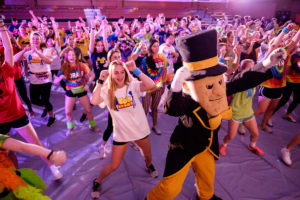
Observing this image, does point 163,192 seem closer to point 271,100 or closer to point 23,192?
point 23,192

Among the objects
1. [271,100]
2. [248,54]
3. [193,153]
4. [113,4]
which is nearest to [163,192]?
[193,153]

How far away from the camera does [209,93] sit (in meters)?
1.82

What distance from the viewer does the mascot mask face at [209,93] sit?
5.80ft

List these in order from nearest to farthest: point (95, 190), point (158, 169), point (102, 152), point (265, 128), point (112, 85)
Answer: point (112, 85), point (95, 190), point (158, 169), point (102, 152), point (265, 128)

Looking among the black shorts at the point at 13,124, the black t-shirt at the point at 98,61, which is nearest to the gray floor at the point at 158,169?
the black shorts at the point at 13,124

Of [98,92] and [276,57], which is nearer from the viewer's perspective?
[276,57]

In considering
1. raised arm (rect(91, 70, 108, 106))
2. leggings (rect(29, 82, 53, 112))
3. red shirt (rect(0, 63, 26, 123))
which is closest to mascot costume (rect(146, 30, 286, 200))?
raised arm (rect(91, 70, 108, 106))

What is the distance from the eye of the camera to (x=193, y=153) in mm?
2004

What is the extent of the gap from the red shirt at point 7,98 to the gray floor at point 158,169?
1072mm

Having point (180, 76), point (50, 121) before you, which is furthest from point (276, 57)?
point (50, 121)

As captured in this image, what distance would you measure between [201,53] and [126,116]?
1154 millimetres

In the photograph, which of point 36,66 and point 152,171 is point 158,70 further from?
point 36,66

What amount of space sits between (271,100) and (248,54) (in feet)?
7.83

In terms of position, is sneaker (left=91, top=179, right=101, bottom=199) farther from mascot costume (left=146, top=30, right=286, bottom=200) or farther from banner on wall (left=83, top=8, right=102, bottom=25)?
banner on wall (left=83, top=8, right=102, bottom=25)
